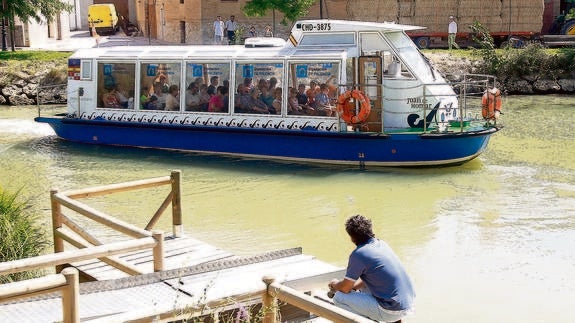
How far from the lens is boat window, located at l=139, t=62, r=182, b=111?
18.6 meters

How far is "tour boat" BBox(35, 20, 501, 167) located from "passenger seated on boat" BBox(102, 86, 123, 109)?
0.21 ft

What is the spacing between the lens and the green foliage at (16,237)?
9.14 meters

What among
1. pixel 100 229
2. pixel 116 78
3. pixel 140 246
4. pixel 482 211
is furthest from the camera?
pixel 116 78

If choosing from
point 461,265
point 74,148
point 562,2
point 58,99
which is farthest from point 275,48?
point 562,2

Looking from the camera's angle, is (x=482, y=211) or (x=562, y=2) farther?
(x=562, y=2)

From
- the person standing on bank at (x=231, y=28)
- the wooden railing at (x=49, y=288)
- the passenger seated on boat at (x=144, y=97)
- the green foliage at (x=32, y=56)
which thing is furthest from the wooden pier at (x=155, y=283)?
the person standing on bank at (x=231, y=28)

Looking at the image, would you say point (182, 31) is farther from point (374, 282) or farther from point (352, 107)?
point (374, 282)

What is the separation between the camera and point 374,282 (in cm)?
675

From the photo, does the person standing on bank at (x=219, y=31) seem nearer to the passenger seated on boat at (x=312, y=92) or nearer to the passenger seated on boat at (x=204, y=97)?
the passenger seated on boat at (x=204, y=97)

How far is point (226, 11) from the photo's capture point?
3812 centimetres

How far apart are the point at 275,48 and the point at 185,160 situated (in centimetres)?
298

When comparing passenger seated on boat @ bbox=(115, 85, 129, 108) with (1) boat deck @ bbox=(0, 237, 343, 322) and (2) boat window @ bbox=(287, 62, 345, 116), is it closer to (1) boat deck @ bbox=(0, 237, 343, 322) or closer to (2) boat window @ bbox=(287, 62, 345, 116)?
(2) boat window @ bbox=(287, 62, 345, 116)

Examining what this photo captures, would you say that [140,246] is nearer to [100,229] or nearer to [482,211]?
[100,229]

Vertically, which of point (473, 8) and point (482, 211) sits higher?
point (473, 8)
